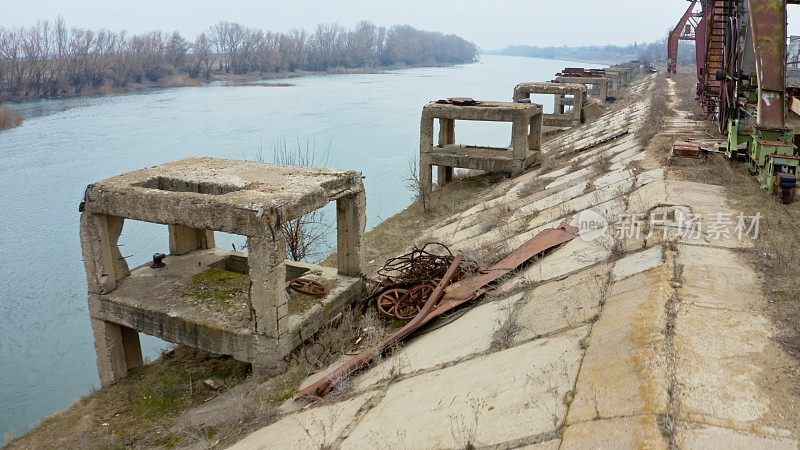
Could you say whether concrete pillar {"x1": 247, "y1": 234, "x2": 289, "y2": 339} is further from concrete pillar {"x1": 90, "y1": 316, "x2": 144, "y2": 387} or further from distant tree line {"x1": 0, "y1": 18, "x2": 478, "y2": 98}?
distant tree line {"x1": 0, "y1": 18, "x2": 478, "y2": 98}

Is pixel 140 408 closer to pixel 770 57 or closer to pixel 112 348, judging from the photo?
pixel 112 348

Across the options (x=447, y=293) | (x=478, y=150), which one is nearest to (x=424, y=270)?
(x=447, y=293)

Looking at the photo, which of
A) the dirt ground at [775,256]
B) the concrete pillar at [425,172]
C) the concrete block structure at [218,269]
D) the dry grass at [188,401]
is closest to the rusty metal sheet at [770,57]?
the dirt ground at [775,256]

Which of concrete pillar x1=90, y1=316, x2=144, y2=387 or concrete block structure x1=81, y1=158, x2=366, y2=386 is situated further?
concrete pillar x1=90, y1=316, x2=144, y2=387

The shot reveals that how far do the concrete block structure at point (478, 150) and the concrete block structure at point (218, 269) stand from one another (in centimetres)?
618

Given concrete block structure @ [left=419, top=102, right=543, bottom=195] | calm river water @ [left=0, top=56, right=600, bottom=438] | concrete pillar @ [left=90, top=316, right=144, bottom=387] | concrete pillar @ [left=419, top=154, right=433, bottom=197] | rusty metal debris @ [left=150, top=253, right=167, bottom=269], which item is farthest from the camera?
concrete pillar @ [left=419, top=154, right=433, bottom=197]

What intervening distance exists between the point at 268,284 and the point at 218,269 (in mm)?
2273

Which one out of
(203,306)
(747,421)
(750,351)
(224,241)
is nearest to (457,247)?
(203,306)

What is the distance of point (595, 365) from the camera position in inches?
161

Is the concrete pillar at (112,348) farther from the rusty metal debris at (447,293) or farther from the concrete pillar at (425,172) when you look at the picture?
the concrete pillar at (425,172)

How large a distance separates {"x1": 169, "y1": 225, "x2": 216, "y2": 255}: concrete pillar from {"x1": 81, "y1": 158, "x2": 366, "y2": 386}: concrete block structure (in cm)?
8

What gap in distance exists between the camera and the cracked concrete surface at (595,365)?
341 centimetres

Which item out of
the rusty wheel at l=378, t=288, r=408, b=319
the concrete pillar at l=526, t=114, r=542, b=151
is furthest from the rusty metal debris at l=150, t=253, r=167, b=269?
the concrete pillar at l=526, t=114, r=542, b=151

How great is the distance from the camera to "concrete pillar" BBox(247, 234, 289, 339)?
20.7ft
